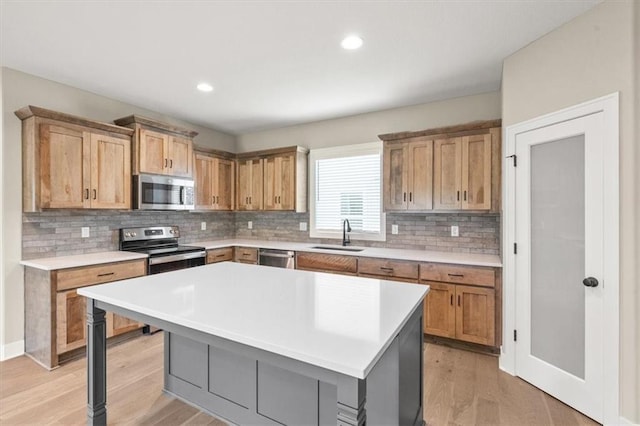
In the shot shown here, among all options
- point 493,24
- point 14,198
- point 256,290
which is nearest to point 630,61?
point 493,24

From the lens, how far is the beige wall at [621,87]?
74.9 inches

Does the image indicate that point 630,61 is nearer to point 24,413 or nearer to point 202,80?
point 202,80

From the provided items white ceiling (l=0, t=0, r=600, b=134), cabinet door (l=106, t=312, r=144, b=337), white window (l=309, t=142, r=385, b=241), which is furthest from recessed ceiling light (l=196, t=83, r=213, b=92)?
cabinet door (l=106, t=312, r=144, b=337)

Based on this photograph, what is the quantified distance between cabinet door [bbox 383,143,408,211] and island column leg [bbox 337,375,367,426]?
113 inches

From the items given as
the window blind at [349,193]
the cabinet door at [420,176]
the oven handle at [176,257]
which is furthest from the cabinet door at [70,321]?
the cabinet door at [420,176]

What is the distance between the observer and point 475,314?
3066 mm

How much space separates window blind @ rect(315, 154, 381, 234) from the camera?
4.29 m

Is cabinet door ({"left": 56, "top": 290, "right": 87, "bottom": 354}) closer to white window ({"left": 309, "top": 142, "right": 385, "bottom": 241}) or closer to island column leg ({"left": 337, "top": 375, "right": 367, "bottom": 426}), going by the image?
white window ({"left": 309, "top": 142, "right": 385, "bottom": 241})

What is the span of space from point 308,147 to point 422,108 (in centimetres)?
171

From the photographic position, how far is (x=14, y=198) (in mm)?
3023

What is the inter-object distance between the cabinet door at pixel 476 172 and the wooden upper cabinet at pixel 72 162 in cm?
366

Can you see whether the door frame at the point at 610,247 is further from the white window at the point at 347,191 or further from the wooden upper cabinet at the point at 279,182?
the wooden upper cabinet at the point at 279,182

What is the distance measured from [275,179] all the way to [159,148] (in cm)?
157

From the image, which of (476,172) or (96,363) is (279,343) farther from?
(476,172)
